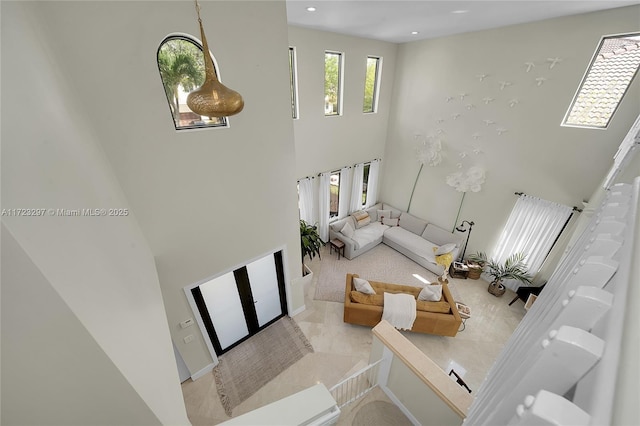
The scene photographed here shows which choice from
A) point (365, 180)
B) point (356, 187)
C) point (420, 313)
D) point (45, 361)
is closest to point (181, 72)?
point (45, 361)

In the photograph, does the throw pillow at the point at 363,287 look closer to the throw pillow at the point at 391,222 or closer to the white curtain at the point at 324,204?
the white curtain at the point at 324,204

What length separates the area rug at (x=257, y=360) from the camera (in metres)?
3.61

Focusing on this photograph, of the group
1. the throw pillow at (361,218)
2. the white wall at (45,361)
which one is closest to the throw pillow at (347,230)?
the throw pillow at (361,218)

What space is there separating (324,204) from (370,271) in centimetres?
200

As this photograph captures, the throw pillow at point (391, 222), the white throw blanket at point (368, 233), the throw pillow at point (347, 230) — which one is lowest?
the white throw blanket at point (368, 233)

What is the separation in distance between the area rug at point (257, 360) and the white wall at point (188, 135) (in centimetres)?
40

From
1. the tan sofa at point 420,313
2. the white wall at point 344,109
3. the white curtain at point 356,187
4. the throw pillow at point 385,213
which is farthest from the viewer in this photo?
the throw pillow at point 385,213

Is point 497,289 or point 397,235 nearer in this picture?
point 497,289

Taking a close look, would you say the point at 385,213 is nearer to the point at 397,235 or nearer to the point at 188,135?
the point at 397,235

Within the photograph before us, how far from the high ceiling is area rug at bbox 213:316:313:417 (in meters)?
5.09

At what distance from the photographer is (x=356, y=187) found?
6840 mm

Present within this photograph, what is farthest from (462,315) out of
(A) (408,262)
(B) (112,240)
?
(B) (112,240)

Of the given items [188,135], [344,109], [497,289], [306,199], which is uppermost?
[344,109]

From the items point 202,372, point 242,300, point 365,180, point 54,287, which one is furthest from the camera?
point 365,180
